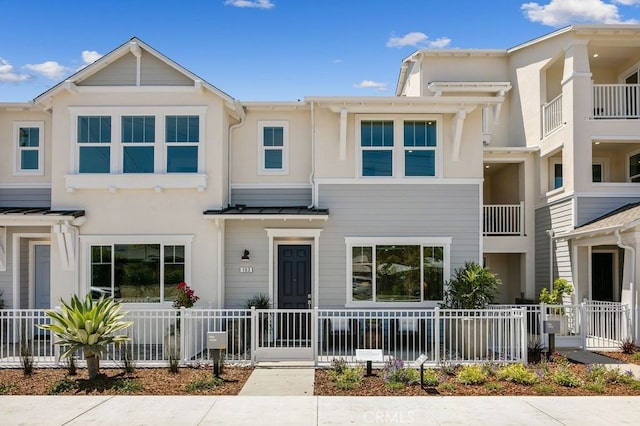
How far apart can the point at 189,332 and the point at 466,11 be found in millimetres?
11632

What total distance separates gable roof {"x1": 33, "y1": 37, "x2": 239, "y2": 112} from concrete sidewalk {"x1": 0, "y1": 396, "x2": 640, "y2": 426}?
7.76 meters

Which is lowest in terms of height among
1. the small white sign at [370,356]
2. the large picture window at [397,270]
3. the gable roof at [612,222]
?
the small white sign at [370,356]

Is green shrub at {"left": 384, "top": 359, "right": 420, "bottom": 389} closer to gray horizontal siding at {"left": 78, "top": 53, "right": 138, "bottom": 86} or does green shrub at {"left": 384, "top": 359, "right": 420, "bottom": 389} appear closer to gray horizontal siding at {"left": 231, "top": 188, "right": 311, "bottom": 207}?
gray horizontal siding at {"left": 231, "top": 188, "right": 311, "bottom": 207}

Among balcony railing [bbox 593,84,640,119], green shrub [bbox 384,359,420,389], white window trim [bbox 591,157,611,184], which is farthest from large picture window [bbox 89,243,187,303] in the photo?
white window trim [bbox 591,157,611,184]

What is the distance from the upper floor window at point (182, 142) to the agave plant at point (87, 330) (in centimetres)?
472

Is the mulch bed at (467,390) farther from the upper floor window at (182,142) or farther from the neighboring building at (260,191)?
the upper floor window at (182,142)

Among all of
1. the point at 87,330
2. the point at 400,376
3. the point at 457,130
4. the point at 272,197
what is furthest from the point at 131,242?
the point at 457,130

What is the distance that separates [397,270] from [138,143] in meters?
7.41

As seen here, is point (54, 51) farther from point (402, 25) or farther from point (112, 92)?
point (402, 25)

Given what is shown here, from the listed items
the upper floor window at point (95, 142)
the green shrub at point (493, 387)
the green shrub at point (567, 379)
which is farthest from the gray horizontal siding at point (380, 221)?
the green shrub at point (493, 387)

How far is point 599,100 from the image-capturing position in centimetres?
1675

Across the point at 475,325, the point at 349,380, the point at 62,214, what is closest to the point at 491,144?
the point at 475,325

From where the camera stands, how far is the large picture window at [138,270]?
45.8 ft

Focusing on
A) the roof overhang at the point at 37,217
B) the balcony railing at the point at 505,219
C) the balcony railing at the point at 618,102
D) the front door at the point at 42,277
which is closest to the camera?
the roof overhang at the point at 37,217
